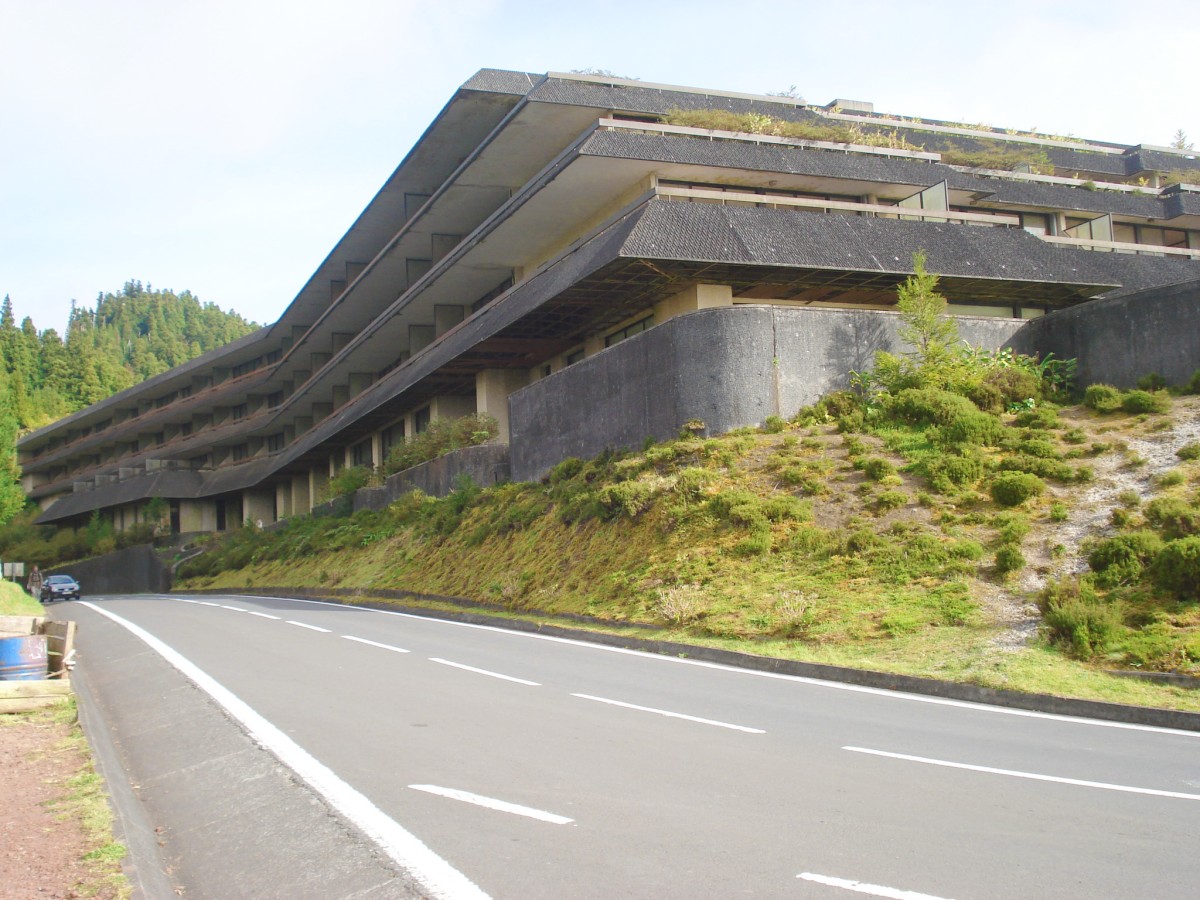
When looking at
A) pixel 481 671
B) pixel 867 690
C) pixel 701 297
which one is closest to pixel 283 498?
pixel 701 297

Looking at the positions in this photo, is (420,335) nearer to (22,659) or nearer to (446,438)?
(446,438)

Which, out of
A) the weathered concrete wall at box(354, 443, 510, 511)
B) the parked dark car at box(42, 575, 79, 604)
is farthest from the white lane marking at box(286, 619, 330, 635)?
the parked dark car at box(42, 575, 79, 604)

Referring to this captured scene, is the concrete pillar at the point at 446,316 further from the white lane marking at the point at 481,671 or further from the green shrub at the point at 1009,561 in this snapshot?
the green shrub at the point at 1009,561

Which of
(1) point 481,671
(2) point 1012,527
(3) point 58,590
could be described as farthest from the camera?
(3) point 58,590

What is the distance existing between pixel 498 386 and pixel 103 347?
124052 millimetres

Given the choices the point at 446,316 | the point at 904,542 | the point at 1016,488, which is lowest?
the point at 904,542

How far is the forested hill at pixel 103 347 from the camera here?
114 meters

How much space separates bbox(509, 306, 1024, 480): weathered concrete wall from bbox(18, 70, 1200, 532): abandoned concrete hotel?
5 centimetres

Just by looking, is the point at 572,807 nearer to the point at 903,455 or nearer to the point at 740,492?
the point at 740,492

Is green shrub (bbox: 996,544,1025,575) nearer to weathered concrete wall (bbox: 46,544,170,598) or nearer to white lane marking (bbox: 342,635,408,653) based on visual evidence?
white lane marking (bbox: 342,635,408,653)

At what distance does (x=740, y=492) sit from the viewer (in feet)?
65.4

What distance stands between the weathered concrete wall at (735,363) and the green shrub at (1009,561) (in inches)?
306

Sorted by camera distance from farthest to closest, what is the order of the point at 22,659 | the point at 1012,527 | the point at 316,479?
the point at 316,479 < the point at 1012,527 < the point at 22,659

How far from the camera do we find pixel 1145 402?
19953 mm
